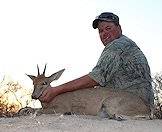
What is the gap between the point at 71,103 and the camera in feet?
25.0

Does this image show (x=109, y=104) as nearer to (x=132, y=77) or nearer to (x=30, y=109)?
(x=132, y=77)

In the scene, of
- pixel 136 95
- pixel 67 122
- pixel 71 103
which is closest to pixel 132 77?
pixel 136 95

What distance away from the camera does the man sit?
→ 6.36 meters

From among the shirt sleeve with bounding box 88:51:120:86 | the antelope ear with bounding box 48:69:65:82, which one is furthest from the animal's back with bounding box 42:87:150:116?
the antelope ear with bounding box 48:69:65:82

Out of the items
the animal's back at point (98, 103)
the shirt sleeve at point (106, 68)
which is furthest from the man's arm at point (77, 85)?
the animal's back at point (98, 103)

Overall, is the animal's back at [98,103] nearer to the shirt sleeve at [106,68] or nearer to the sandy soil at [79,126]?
the shirt sleeve at [106,68]

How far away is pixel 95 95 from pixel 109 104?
2.21 ft

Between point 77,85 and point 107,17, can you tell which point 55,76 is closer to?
point 107,17

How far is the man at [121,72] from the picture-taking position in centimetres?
636

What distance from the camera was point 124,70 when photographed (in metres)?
6.52

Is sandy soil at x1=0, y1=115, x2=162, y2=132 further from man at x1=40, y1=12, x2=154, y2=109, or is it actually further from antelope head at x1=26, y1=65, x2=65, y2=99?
antelope head at x1=26, y1=65, x2=65, y2=99

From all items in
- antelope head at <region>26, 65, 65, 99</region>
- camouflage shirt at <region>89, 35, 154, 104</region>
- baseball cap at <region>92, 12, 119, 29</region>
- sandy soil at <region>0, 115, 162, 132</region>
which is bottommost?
antelope head at <region>26, 65, 65, 99</region>

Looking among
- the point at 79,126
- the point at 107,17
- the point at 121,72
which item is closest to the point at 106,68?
the point at 121,72

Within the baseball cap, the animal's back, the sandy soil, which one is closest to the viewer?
→ the sandy soil
